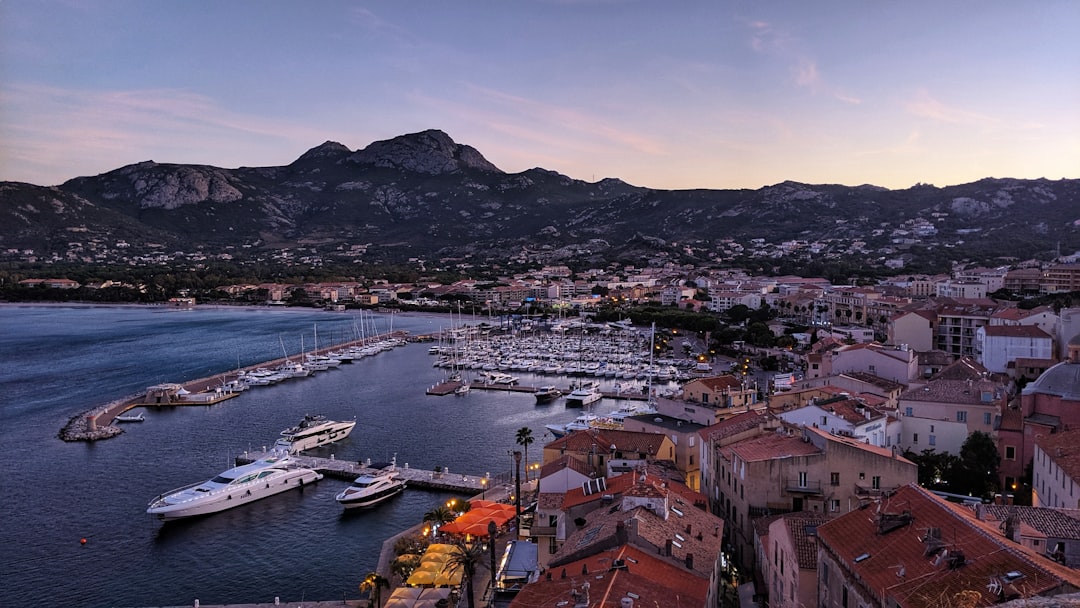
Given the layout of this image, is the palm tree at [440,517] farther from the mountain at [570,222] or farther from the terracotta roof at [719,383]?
the mountain at [570,222]

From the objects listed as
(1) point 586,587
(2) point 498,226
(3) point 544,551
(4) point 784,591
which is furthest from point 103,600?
(2) point 498,226

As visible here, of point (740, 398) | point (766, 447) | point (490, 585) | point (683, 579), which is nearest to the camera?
point (683, 579)

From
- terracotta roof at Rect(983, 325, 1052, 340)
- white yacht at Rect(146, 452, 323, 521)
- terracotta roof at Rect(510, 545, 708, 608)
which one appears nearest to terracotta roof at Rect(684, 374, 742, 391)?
terracotta roof at Rect(510, 545, 708, 608)

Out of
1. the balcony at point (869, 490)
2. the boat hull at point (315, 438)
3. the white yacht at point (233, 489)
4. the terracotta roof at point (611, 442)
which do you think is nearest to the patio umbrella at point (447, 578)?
the terracotta roof at point (611, 442)

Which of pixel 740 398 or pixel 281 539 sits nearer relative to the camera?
pixel 281 539

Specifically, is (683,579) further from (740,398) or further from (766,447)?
(740,398)

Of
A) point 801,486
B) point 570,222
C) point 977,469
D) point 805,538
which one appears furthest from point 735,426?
point 570,222

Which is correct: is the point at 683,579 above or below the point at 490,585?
above
